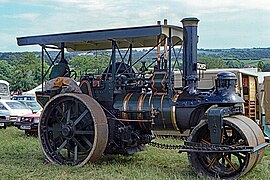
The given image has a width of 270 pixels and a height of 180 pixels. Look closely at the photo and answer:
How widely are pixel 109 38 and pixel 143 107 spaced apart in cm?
125

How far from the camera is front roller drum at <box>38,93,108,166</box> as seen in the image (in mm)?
7387

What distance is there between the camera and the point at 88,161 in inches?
290

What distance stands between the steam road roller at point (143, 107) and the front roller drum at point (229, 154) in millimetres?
14

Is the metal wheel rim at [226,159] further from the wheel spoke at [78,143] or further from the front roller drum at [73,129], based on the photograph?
the wheel spoke at [78,143]

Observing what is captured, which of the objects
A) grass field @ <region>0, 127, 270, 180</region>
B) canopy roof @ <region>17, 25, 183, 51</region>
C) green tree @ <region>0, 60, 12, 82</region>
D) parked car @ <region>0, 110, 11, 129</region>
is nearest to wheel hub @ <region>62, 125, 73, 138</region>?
grass field @ <region>0, 127, 270, 180</region>

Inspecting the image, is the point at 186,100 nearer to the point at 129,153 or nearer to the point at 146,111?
the point at 146,111

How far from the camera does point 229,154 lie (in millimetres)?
6695

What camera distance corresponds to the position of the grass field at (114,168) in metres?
6.75

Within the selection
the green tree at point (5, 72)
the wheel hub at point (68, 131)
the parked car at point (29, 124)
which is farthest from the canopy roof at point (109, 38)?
the green tree at point (5, 72)

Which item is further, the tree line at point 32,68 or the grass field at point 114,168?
the tree line at point 32,68

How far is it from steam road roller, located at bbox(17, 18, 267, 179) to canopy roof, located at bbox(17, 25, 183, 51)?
0.05 feet

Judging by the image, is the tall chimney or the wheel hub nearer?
the tall chimney

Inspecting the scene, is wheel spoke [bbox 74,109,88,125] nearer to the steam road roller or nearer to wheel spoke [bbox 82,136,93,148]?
the steam road roller

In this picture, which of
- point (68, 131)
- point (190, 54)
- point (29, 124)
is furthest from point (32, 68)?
point (190, 54)
